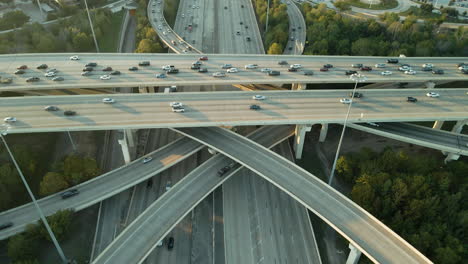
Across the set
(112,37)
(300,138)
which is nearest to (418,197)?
(300,138)

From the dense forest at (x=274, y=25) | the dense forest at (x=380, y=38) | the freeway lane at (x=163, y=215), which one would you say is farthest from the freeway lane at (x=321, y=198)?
the dense forest at (x=380, y=38)

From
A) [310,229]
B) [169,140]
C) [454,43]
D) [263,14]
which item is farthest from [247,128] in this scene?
[454,43]

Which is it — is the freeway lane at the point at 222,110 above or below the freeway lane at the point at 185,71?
below

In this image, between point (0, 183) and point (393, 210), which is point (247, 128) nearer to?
point (393, 210)

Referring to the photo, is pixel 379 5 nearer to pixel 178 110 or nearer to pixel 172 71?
pixel 172 71

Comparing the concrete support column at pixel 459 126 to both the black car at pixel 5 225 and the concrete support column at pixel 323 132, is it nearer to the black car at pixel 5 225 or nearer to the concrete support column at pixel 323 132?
the concrete support column at pixel 323 132
